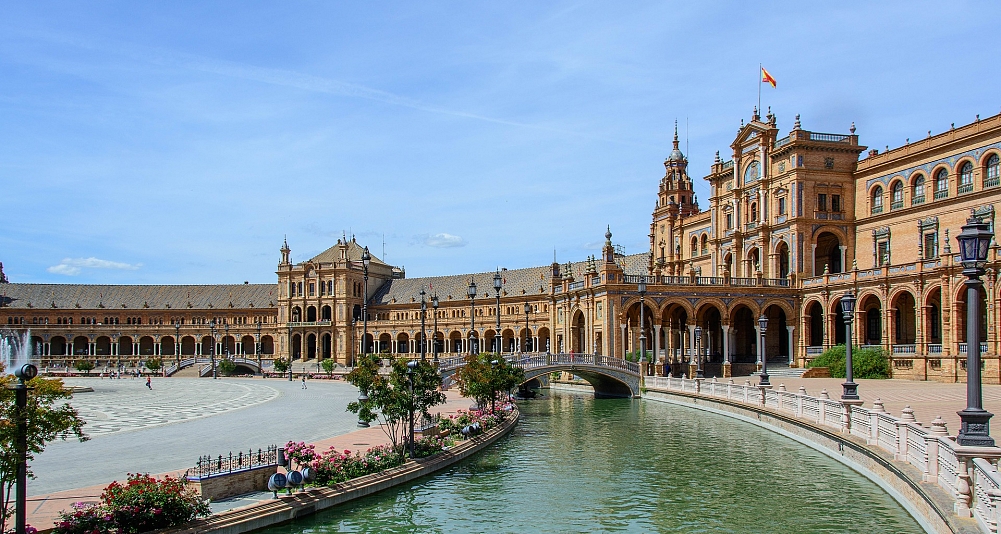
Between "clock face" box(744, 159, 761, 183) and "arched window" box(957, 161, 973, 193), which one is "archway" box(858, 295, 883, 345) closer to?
"arched window" box(957, 161, 973, 193)

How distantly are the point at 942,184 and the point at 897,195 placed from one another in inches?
171

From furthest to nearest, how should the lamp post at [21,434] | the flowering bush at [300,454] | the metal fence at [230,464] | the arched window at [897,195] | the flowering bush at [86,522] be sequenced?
the arched window at [897,195] → the flowering bush at [300,454] → the metal fence at [230,464] → the flowering bush at [86,522] → the lamp post at [21,434]

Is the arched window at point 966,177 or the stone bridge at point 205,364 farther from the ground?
the arched window at point 966,177

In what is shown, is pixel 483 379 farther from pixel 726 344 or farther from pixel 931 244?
pixel 931 244

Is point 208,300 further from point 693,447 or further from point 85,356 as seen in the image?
point 693,447

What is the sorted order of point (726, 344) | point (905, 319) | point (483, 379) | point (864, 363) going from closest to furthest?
point (483, 379) < point (864, 363) < point (905, 319) < point (726, 344)

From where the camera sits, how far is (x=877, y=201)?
6581 cm

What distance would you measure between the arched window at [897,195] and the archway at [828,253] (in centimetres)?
581

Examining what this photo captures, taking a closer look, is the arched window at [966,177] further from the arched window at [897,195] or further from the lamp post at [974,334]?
the lamp post at [974,334]

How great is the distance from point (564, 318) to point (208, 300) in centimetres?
7687

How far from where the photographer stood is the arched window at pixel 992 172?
54.8m

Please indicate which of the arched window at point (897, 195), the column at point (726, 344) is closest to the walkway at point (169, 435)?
the column at point (726, 344)

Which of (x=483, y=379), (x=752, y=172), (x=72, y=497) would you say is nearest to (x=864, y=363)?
(x=752, y=172)

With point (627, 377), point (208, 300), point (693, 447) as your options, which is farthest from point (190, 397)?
point (208, 300)
